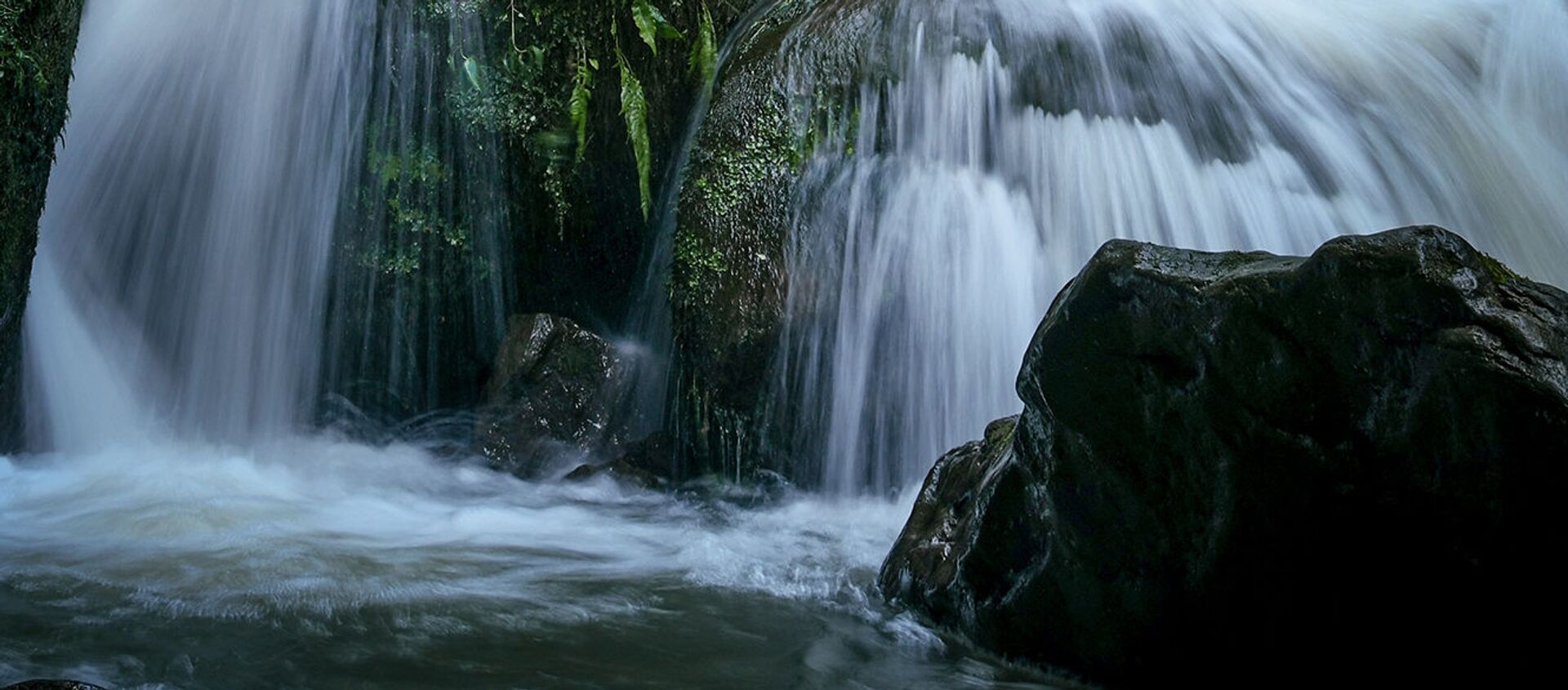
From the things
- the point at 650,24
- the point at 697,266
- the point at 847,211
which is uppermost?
the point at 650,24

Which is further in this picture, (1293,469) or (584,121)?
(584,121)

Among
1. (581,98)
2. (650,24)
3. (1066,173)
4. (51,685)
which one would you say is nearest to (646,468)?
(581,98)

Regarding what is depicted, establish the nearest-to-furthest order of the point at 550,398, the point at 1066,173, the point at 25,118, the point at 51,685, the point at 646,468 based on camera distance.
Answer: the point at 51,685, the point at 25,118, the point at 646,468, the point at 1066,173, the point at 550,398

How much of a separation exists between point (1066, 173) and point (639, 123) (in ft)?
7.20

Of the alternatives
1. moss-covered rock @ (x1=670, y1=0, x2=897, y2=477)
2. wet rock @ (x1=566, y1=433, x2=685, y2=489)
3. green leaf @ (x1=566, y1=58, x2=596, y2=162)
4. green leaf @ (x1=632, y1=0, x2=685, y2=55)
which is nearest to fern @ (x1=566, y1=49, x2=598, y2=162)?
green leaf @ (x1=566, y1=58, x2=596, y2=162)

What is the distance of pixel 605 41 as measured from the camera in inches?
270

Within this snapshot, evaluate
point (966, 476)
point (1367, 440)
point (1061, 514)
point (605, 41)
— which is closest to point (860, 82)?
point (605, 41)

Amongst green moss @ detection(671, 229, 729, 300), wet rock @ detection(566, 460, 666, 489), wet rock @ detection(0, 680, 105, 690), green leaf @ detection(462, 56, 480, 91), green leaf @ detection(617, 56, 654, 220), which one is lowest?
wet rock @ detection(0, 680, 105, 690)

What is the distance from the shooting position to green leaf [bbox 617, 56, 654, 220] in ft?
21.2

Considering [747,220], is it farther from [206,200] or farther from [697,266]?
[206,200]

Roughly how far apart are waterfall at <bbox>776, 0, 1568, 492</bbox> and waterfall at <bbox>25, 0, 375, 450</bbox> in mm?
2654

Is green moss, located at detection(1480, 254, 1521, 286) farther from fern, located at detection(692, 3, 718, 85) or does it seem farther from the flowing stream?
fern, located at detection(692, 3, 718, 85)

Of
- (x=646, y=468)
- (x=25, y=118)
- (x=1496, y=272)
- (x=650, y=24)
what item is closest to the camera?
(x=1496, y=272)

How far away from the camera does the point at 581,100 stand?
21.7 ft
